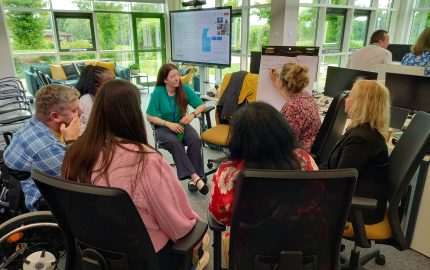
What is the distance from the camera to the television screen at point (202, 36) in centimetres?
392

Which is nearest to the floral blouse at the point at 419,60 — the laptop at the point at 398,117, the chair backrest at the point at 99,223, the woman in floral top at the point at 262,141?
the laptop at the point at 398,117

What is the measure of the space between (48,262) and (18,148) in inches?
22.9

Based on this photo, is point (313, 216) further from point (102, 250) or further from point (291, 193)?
point (102, 250)

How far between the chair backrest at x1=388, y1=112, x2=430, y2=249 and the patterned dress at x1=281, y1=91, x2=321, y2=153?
66 cm

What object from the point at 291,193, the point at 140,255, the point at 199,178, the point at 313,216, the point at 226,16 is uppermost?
the point at 226,16

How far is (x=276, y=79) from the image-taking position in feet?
9.56

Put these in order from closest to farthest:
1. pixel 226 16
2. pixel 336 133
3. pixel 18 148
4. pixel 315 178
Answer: pixel 315 178
pixel 18 148
pixel 336 133
pixel 226 16

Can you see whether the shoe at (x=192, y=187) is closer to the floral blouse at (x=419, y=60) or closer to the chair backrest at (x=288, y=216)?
the chair backrest at (x=288, y=216)

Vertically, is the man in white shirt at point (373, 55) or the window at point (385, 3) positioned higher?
the window at point (385, 3)

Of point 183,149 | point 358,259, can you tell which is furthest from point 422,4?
point 358,259

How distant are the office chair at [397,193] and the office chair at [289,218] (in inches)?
13.9

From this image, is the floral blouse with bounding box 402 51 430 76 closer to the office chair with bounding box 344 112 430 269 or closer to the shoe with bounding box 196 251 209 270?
the office chair with bounding box 344 112 430 269

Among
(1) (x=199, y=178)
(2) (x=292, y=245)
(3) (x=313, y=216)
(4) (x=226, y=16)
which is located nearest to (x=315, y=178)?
(3) (x=313, y=216)

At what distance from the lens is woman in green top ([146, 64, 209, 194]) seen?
9.03 ft
